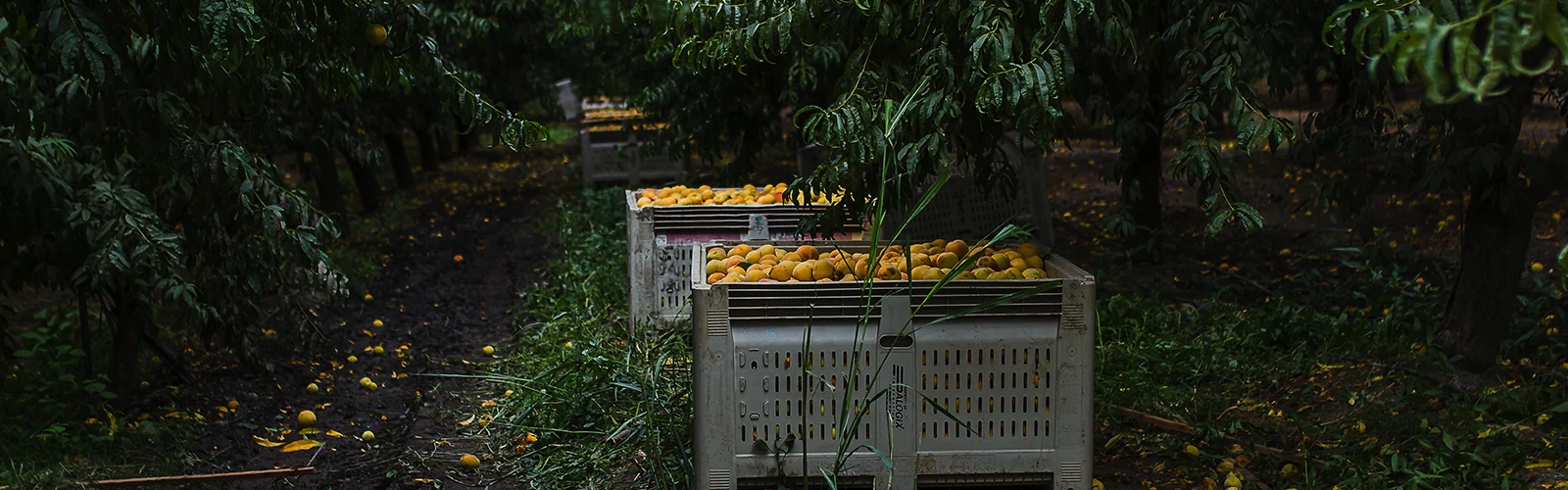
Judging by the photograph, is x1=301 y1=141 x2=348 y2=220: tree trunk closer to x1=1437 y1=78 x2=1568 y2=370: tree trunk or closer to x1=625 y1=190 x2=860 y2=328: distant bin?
x1=625 y1=190 x2=860 y2=328: distant bin

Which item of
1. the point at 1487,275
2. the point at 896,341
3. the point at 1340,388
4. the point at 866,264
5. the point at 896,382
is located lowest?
the point at 1340,388

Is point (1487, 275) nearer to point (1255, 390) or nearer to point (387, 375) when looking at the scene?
point (1255, 390)

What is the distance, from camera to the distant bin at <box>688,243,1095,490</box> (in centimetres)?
290

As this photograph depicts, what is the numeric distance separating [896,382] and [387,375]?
3533 millimetres

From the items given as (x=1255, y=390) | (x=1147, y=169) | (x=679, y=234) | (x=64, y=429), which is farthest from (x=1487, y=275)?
(x=64, y=429)

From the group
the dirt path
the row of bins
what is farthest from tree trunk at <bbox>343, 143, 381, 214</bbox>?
the row of bins

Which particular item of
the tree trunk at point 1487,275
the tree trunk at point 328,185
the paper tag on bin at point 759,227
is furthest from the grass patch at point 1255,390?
the tree trunk at point 328,185

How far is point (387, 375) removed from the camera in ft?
18.8

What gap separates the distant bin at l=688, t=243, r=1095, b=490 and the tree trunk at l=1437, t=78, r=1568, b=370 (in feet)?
8.02

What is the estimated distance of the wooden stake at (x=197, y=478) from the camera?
409 cm

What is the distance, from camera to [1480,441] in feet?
12.9

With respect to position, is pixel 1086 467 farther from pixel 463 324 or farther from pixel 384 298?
pixel 384 298

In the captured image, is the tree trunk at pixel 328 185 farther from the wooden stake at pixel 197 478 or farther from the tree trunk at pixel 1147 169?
the tree trunk at pixel 1147 169

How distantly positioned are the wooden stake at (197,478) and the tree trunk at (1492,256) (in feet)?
14.1
